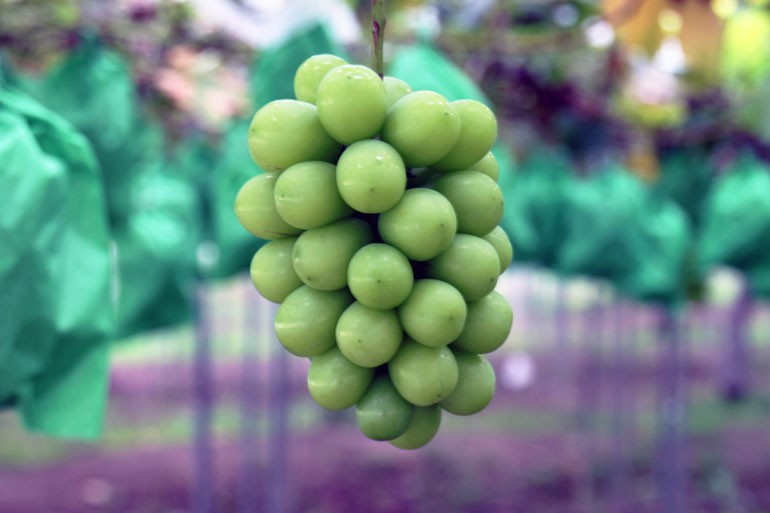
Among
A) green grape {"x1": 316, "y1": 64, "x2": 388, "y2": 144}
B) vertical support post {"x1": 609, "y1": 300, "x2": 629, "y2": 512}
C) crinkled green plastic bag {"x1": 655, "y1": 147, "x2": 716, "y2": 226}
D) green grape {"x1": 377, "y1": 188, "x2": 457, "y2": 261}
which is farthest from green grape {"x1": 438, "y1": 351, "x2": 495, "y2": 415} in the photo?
vertical support post {"x1": 609, "y1": 300, "x2": 629, "y2": 512}

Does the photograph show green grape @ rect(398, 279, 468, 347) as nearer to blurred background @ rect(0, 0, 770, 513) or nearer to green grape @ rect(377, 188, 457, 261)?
green grape @ rect(377, 188, 457, 261)

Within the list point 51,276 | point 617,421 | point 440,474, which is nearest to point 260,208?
point 51,276

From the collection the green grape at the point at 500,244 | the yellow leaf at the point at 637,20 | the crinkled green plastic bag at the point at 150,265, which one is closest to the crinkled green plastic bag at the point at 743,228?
the yellow leaf at the point at 637,20

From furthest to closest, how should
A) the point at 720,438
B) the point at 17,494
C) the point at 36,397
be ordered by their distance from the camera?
the point at 720,438 → the point at 17,494 → the point at 36,397

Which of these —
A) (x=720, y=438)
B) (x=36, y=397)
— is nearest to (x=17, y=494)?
(x=36, y=397)

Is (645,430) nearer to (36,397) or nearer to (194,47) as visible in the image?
(194,47)

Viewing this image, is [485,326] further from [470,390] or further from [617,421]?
[617,421]
